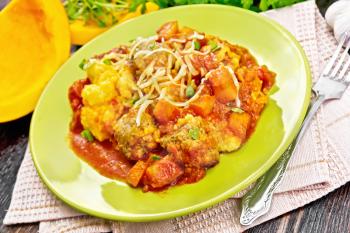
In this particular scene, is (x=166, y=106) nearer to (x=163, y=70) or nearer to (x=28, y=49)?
(x=163, y=70)

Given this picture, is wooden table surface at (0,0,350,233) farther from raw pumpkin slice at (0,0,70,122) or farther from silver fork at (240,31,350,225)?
raw pumpkin slice at (0,0,70,122)

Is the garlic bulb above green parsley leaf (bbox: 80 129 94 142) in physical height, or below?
above

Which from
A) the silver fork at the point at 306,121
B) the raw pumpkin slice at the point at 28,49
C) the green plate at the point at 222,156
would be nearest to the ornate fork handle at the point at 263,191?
the silver fork at the point at 306,121

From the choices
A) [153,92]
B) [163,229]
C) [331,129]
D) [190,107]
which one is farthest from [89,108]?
[331,129]

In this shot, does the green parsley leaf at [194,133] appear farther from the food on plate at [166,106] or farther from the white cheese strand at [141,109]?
the white cheese strand at [141,109]

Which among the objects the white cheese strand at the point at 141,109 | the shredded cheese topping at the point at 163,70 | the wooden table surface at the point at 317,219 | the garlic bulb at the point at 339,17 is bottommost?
the wooden table surface at the point at 317,219

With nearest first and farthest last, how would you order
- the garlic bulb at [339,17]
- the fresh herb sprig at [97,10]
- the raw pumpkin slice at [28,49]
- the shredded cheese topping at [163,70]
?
the shredded cheese topping at [163,70]
the garlic bulb at [339,17]
the raw pumpkin slice at [28,49]
the fresh herb sprig at [97,10]

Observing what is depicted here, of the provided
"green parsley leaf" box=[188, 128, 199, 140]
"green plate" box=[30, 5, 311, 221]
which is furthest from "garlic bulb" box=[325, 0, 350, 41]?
"green parsley leaf" box=[188, 128, 199, 140]
